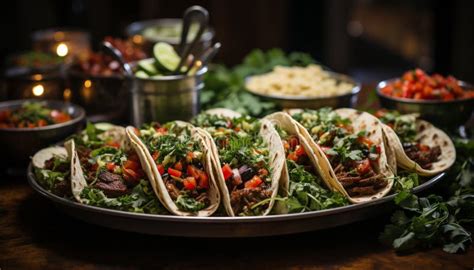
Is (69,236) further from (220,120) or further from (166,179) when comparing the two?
(220,120)

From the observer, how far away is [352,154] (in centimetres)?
291

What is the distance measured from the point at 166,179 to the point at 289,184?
1.82ft

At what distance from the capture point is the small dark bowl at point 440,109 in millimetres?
3828

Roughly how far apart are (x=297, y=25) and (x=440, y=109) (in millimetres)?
4727

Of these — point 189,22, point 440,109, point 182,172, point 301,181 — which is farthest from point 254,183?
point 440,109

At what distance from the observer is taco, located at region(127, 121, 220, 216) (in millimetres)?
2605

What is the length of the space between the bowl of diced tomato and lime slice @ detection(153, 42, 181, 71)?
1396 millimetres

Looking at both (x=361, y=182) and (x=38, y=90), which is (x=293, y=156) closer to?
(x=361, y=182)

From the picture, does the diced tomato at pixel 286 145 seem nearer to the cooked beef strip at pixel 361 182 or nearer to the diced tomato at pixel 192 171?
the cooked beef strip at pixel 361 182

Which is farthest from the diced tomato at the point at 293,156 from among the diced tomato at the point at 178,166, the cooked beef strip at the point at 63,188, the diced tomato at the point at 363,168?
the cooked beef strip at the point at 63,188

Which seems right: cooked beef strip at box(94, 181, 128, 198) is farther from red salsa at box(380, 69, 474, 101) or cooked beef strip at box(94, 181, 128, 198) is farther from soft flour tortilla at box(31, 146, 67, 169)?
red salsa at box(380, 69, 474, 101)

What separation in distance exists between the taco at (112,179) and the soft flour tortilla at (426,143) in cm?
122

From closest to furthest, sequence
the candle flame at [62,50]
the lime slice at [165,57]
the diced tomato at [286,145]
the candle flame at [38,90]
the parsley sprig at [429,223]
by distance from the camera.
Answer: the parsley sprig at [429,223]
the diced tomato at [286,145]
the lime slice at [165,57]
the candle flame at [38,90]
the candle flame at [62,50]

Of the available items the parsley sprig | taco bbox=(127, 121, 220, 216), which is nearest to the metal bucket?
taco bbox=(127, 121, 220, 216)
